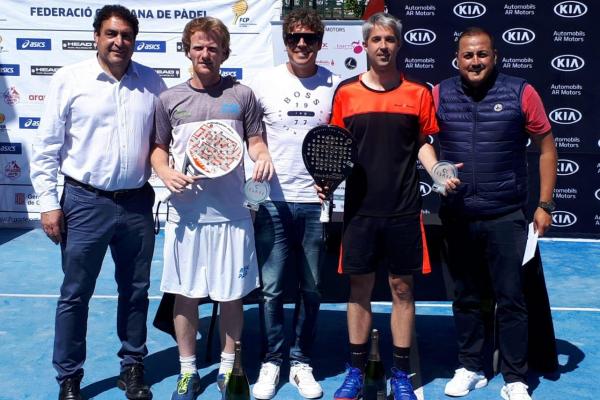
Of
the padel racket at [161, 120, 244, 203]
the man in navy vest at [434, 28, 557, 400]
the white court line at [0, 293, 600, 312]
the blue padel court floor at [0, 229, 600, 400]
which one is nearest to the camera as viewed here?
the padel racket at [161, 120, 244, 203]

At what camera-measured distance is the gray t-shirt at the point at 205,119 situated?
152 inches

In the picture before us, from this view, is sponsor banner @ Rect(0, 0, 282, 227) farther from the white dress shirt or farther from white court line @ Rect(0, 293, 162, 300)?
the white dress shirt

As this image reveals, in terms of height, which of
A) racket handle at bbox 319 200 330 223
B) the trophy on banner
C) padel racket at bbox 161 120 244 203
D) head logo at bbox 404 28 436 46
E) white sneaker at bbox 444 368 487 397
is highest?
head logo at bbox 404 28 436 46

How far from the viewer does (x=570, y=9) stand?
8305 millimetres

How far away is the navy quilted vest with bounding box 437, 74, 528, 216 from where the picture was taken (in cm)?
397

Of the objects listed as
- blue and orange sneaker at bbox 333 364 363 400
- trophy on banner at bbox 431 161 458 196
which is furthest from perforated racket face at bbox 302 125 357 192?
blue and orange sneaker at bbox 333 364 363 400

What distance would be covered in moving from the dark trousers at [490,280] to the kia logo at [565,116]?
4683 mm

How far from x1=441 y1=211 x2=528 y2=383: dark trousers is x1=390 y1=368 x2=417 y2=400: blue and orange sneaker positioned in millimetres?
514

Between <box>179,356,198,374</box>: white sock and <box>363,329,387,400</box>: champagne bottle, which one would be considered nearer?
<box>363,329,387,400</box>: champagne bottle

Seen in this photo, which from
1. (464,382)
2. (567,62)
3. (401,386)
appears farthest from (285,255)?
(567,62)

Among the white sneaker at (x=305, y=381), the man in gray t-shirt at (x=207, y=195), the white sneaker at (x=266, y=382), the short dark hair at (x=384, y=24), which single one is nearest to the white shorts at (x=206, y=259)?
the man in gray t-shirt at (x=207, y=195)

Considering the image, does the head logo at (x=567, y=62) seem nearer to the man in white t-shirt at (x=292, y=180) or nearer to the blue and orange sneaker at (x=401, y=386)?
the man in white t-shirt at (x=292, y=180)

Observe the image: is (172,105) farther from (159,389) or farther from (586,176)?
(586,176)

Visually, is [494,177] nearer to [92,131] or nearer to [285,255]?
[285,255]
